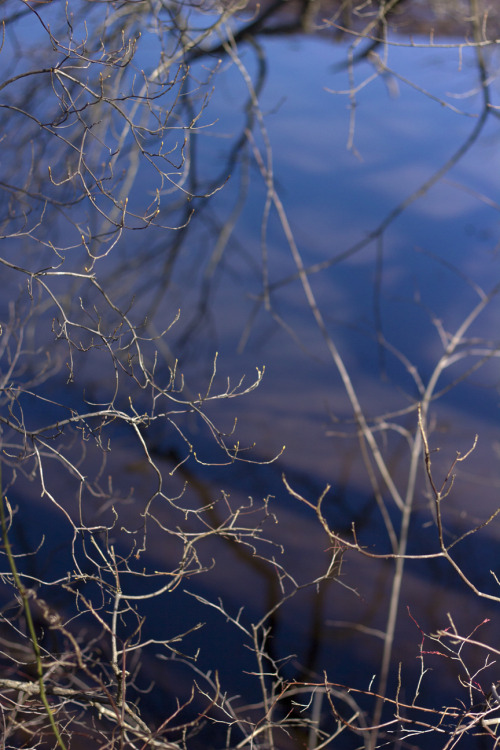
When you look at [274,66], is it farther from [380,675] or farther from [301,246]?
[380,675]

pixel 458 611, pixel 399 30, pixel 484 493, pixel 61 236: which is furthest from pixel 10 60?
pixel 458 611

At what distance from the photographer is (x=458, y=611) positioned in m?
3.05

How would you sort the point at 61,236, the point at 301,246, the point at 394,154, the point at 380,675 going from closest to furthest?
the point at 380,675 → the point at 61,236 → the point at 301,246 → the point at 394,154

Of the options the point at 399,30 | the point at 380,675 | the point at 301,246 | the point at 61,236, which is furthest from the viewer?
the point at 399,30

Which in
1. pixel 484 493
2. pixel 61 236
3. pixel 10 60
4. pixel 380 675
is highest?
pixel 10 60

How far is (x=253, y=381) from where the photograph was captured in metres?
4.24

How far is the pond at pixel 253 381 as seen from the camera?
233 cm

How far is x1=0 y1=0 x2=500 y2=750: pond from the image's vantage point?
7.63 ft

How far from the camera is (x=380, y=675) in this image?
2795 millimetres

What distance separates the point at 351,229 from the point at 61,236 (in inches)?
87.0

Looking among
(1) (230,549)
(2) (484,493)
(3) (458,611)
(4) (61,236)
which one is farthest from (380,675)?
(4) (61,236)

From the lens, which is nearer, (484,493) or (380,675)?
(380,675)

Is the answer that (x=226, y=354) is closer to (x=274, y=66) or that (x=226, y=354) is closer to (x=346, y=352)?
(x=346, y=352)

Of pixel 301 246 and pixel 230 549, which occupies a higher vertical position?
pixel 301 246
